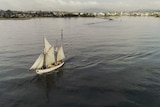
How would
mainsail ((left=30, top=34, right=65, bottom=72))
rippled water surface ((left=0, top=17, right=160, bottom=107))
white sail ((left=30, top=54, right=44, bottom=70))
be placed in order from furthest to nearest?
mainsail ((left=30, top=34, right=65, bottom=72)) → white sail ((left=30, top=54, right=44, bottom=70)) → rippled water surface ((left=0, top=17, right=160, bottom=107))

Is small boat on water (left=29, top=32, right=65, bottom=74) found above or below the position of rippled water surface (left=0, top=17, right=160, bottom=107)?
above

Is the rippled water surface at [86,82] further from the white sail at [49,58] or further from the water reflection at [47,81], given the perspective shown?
the white sail at [49,58]

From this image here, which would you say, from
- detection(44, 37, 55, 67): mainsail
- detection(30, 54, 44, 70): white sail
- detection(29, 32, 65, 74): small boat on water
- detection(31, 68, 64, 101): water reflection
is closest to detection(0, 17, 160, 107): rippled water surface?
detection(31, 68, 64, 101): water reflection

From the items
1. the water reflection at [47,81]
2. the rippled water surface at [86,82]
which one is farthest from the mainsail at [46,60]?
the rippled water surface at [86,82]

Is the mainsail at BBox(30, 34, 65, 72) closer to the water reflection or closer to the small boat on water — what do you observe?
the small boat on water

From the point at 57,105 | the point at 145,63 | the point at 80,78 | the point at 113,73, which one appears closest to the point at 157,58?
the point at 145,63

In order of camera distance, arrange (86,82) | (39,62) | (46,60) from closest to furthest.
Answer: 1. (86,82)
2. (39,62)
3. (46,60)

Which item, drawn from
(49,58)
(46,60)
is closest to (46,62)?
(46,60)

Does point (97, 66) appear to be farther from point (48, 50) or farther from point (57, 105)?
point (57, 105)

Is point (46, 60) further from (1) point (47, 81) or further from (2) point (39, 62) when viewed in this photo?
(1) point (47, 81)

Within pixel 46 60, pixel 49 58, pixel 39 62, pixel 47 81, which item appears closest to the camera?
pixel 47 81

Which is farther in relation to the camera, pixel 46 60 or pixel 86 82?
pixel 46 60
